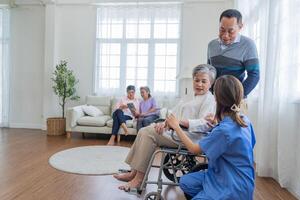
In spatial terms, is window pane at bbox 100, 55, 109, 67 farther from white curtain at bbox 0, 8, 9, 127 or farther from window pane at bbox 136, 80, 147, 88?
white curtain at bbox 0, 8, 9, 127

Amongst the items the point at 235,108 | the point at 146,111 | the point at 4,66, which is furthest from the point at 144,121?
the point at 4,66

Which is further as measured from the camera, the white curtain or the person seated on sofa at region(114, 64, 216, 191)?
the white curtain

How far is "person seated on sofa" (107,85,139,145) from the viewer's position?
14.0ft

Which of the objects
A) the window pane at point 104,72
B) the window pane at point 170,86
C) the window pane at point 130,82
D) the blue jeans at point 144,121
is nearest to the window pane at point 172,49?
the window pane at point 170,86

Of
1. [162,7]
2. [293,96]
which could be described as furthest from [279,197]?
[162,7]

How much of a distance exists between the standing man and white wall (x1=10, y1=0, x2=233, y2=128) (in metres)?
3.17

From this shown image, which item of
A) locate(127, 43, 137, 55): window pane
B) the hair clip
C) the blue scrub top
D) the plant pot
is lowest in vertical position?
the plant pot

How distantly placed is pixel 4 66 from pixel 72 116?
2349 mm

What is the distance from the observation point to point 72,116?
14.7 feet

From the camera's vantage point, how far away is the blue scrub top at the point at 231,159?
3.79 feet

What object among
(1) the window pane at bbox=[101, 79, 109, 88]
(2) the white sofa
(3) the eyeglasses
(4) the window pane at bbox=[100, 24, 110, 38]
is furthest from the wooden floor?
(4) the window pane at bbox=[100, 24, 110, 38]

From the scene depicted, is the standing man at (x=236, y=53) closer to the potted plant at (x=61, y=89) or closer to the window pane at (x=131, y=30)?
the window pane at (x=131, y=30)

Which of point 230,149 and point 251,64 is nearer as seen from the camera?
point 230,149

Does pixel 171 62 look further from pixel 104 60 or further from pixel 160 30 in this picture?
pixel 104 60
